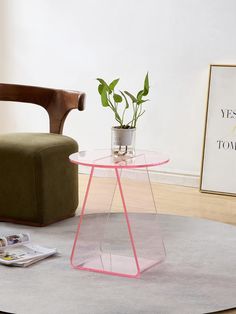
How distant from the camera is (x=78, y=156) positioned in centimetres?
297

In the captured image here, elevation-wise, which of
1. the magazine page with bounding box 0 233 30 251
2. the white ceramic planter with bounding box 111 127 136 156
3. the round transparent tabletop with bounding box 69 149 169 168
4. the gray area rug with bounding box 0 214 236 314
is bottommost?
the gray area rug with bounding box 0 214 236 314

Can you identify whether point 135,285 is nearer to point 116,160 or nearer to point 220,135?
point 116,160

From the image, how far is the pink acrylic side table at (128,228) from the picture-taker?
2.85 metres

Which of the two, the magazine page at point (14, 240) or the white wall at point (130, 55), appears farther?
the white wall at point (130, 55)

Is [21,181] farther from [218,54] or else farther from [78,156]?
[218,54]

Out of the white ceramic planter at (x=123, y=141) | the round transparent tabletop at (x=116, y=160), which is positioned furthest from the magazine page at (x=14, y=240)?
the white ceramic planter at (x=123, y=141)

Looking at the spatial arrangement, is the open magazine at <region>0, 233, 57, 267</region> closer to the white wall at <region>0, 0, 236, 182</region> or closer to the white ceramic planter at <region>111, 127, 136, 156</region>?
the white ceramic planter at <region>111, 127, 136, 156</region>

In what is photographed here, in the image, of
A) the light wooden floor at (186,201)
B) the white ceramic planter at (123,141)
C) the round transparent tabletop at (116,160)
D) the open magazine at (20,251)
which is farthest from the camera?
the light wooden floor at (186,201)

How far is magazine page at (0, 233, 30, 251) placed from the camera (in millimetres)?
3027

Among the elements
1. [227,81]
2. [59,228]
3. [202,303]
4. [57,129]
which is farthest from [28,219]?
[227,81]

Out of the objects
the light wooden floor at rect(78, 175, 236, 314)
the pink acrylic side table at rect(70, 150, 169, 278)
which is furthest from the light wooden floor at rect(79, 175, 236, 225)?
the pink acrylic side table at rect(70, 150, 169, 278)

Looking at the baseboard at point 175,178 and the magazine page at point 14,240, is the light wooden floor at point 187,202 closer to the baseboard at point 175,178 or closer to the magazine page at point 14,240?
the baseboard at point 175,178

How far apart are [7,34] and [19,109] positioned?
0.56 meters

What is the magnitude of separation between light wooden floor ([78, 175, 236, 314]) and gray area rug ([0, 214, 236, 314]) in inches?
20.3
